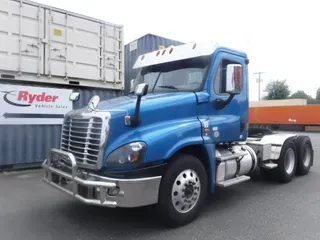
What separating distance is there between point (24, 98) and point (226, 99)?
5.10 m

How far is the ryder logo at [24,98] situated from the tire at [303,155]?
6321 mm

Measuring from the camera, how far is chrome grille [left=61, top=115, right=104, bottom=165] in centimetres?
361

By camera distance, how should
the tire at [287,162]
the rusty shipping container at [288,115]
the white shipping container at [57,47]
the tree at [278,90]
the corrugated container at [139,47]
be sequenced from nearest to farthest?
the tire at [287,162]
the white shipping container at [57,47]
the corrugated container at [139,47]
the rusty shipping container at [288,115]
the tree at [278,90]

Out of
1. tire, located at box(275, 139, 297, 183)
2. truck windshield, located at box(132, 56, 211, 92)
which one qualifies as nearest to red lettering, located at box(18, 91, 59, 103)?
truck windshield, located at box(132, 56, 211, 92)

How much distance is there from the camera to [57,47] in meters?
7.58

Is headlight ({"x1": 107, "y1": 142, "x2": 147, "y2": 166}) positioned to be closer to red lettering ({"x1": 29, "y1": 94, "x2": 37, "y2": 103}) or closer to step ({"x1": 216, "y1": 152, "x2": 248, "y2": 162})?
step ({"x1": 216, "y1": 152, "x2": 248, "y2": 162})

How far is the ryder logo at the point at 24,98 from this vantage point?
7125 millimetres

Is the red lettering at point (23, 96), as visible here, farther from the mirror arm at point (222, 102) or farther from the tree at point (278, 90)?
the tree at point (278, 90)

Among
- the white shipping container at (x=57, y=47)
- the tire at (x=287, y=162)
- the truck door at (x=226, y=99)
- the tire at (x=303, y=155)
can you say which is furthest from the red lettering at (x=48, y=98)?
the tire at (x=303, y=155)

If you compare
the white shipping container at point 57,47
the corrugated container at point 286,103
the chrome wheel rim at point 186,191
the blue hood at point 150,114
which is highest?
the corrugated container at point 286,103

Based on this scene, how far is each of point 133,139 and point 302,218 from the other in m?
2.76

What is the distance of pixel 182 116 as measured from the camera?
4184 millimetres

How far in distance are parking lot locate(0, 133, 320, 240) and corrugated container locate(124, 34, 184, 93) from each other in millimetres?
4911

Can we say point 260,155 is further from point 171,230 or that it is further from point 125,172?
point 125,172
